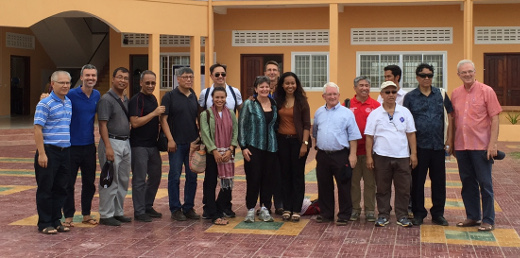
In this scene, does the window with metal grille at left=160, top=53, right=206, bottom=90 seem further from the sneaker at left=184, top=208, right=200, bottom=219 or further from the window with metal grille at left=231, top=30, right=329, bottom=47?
the sneaker at left=184, top=208, right=200, bottom=219

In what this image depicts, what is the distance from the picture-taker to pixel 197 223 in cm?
758

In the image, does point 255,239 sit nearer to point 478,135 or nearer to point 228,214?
point 228,214

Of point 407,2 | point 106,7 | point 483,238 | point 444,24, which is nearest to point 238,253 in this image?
point 483,238

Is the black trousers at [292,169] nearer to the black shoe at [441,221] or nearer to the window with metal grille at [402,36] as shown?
the black shoe at [441,221]

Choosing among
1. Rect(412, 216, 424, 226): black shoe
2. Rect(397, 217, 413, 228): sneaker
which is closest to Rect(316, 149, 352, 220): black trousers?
Rect(397, 217, 413, 228): sneaker

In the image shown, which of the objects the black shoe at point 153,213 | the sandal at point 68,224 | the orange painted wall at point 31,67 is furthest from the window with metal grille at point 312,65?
the sandal at point 68,224

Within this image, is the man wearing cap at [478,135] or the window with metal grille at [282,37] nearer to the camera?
the man wearing cap at [478,135]

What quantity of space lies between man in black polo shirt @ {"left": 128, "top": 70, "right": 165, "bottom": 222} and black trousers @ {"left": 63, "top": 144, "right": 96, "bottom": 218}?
48 centimetres

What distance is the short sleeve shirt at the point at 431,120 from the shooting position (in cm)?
737

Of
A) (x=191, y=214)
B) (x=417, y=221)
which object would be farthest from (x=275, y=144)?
(x=417, y=221)

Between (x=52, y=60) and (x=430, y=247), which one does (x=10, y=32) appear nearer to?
(x=52, y=60)

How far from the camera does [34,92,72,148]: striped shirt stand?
6.86 metres

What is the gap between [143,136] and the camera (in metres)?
7.66

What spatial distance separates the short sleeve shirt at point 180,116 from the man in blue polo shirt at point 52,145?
44.9 inches
